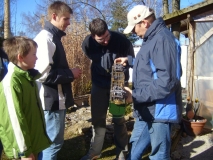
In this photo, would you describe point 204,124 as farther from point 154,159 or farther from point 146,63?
point 146,63

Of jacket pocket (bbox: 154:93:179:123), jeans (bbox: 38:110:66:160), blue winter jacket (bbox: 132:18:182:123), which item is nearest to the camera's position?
blue winter jacket (bbox: 132:18:182:123)

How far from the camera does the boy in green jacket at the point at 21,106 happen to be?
220 cm

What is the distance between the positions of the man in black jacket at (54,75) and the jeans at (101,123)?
79 cm

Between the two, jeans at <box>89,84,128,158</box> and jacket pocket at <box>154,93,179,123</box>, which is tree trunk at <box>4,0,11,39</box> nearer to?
jeans at <box>89,84,128,158</box>

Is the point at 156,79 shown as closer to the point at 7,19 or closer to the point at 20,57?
the point at 20,57

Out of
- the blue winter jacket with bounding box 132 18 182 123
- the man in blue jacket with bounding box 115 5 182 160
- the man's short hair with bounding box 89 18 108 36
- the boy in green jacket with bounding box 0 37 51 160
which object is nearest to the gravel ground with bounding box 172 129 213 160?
the man in blue jacket with bounding box 115 5 182 160

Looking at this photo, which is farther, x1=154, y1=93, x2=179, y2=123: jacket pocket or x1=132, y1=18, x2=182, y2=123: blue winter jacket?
x1=154, y1=93, x2=179, y2=123: jacket pocket

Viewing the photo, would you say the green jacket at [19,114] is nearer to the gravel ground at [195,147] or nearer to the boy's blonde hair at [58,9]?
the boy's blonde hair at [58,9]

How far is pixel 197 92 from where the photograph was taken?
5684 millimetres

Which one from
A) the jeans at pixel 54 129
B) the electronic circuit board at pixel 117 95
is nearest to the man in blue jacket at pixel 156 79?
the electronic circuit board at pixel 117 95

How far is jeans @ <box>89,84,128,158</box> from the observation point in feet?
12.1

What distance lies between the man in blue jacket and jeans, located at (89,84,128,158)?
0.99 m

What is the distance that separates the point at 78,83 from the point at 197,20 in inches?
175

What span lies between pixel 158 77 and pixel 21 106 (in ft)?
3.98
